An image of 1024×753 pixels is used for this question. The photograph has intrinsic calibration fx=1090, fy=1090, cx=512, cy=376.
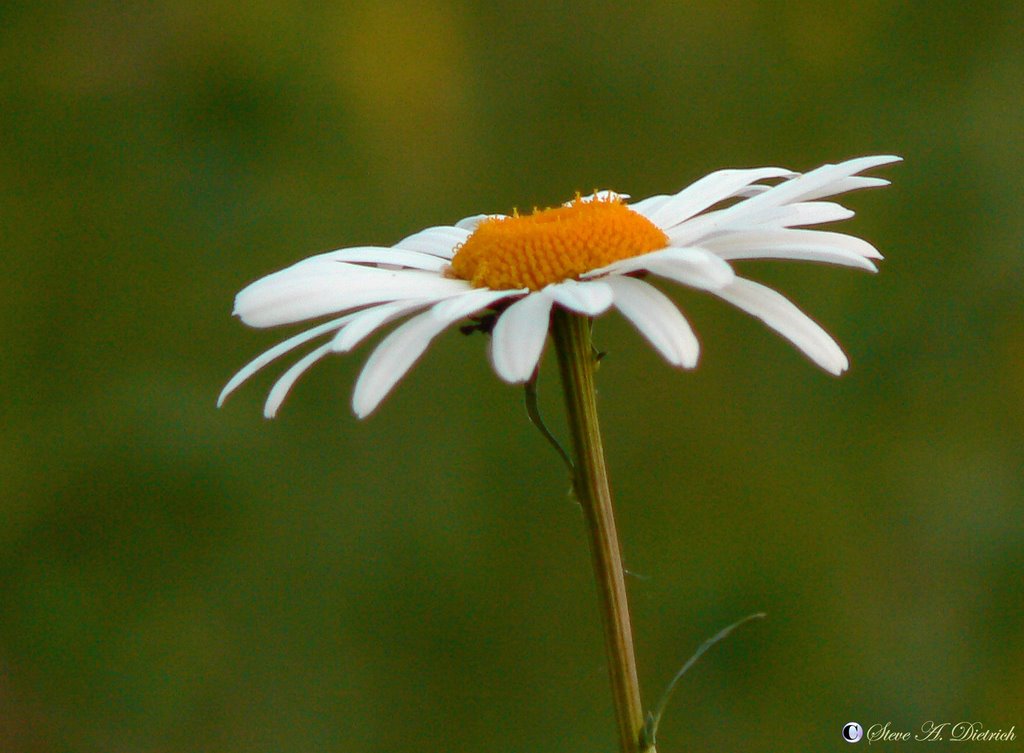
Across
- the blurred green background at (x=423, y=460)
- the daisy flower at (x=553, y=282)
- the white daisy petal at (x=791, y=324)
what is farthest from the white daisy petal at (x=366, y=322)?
the blurred green background at (x=423, y=460)

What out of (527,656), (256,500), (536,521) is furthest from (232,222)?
(527,656)

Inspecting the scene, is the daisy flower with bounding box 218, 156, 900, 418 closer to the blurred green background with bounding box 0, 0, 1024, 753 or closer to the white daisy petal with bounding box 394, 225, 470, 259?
the white daisy petal with bounding box 394, 225, 470, 259

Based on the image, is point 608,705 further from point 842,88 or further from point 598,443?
point 598,443

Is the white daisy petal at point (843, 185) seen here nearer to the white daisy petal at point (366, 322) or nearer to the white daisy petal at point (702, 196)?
the white daisy petal at point (702, 196)
